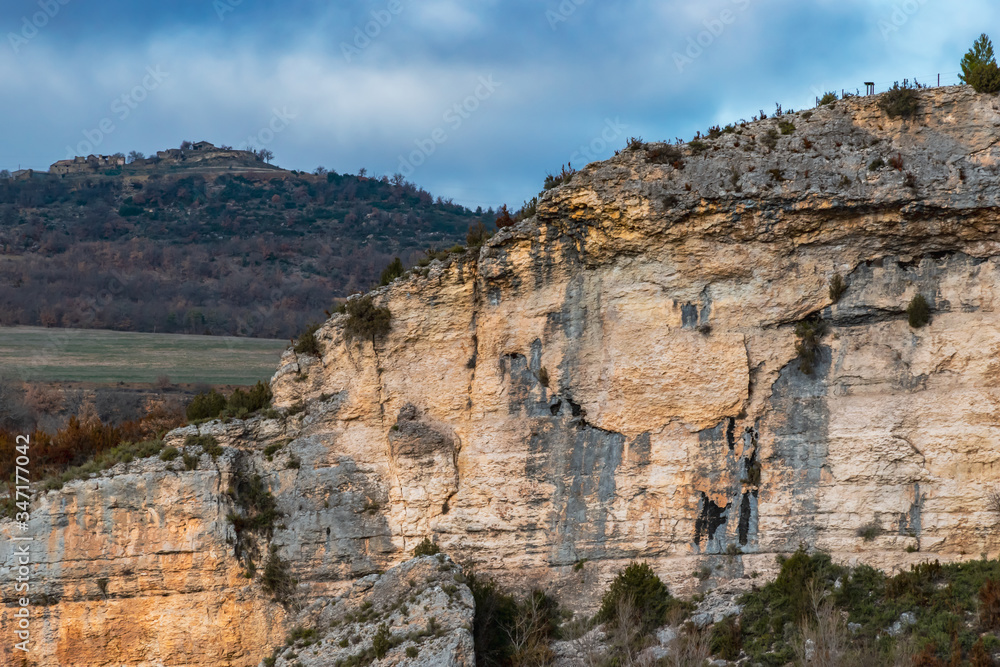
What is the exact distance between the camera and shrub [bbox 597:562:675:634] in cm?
1581

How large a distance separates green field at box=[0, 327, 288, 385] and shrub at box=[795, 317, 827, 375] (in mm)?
27749

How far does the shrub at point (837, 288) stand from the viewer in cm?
1598

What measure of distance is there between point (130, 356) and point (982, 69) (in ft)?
148

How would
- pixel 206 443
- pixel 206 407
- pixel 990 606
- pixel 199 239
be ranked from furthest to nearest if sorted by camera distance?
pixel 199 239
pixel 206 407
pixel 206 443
pixel 990 606

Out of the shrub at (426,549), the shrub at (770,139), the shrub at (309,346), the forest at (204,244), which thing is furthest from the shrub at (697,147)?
the forest at (204,244)

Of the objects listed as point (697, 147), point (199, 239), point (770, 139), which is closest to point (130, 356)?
point (199, 239)

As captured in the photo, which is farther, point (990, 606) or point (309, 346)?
point (309, 346)

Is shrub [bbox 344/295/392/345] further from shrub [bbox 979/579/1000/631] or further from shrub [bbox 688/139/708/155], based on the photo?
shrub [bbox 979/579/1000/631]

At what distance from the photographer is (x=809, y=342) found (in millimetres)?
16109

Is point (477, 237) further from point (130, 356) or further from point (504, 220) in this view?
point (130, 356)

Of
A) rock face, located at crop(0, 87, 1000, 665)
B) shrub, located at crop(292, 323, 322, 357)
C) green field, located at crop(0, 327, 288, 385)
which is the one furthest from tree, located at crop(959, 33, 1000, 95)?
green field, located at crop(0, 327, 288, 385)

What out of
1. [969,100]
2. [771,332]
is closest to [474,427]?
[771,332]

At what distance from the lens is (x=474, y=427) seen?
17.9 m

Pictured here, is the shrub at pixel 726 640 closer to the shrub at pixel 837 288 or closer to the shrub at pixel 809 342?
the shrub at pixel 809 342
